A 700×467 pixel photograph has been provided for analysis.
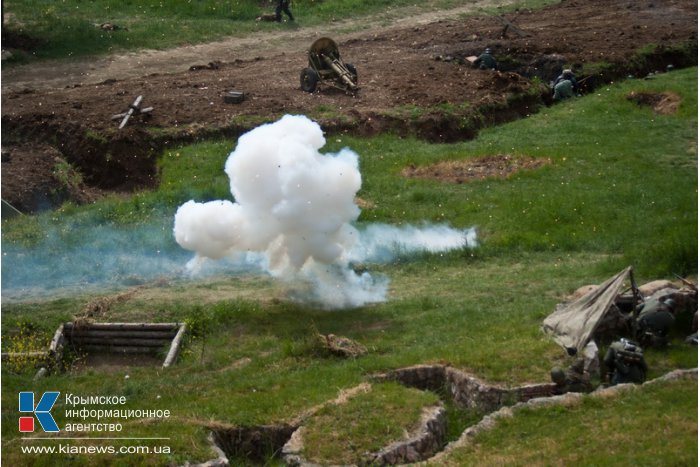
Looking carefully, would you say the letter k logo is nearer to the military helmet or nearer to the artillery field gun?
the military helmet

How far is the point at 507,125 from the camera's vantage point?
39.4m

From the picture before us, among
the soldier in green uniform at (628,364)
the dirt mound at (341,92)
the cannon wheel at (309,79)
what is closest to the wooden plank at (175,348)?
the soldier in green uniform at (628,364)

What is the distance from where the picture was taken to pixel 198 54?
47312 millimetres

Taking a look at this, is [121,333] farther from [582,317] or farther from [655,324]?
[655,324]

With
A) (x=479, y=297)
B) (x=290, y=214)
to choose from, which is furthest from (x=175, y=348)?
(x=479, y=297)

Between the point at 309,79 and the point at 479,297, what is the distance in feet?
51.0

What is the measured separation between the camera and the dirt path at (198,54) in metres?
44.1

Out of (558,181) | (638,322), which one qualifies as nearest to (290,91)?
(558,181)

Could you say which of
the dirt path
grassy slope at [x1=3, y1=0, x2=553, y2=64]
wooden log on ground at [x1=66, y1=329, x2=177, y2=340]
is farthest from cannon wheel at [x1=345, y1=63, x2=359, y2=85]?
wooden log on ground at [x1=66, y1=329, x2=177, y2=340]

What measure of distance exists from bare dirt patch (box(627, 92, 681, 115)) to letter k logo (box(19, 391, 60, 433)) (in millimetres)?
22597

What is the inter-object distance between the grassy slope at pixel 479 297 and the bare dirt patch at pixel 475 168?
420 mm

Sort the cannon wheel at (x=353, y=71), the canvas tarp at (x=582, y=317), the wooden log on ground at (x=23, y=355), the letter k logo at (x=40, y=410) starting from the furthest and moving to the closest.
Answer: the cannon wheel at (x=353, y=71) < the wooden log on ground at (x=23, y=355) < the canvas tarp at (x=582, y=317) < the letter k logo at (x=40, y=410)

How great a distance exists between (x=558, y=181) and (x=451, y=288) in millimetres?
7342

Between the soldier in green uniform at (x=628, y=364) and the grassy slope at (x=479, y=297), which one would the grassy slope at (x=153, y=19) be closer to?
the grassy slope at (x=479, y=297)
